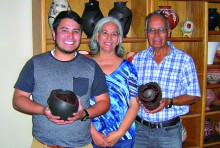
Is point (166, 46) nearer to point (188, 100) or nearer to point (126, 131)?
point (188, 100)

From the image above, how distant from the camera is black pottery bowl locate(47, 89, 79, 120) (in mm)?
1529

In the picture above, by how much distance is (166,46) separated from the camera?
2219 mm

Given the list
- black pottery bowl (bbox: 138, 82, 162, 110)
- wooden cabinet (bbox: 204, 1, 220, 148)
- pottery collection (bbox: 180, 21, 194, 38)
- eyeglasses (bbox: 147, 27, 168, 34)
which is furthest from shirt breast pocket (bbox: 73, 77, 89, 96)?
wooden cabinet (bbox: 204, 1, 220, 148)

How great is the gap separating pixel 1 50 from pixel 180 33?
74.4 inches

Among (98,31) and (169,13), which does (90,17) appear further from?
(169,13)

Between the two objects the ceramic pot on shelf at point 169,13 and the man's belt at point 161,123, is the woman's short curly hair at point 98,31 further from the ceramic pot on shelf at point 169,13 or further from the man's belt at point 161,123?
the ceramic pot on shelf at point 169,13

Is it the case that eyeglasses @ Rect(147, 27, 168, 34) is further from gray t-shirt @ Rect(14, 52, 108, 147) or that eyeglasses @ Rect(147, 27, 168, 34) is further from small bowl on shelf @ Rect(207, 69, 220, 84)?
small bowl on shelf @ Rect(207, 69, 220, 84)

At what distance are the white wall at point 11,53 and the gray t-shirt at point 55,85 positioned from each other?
31.1 inches

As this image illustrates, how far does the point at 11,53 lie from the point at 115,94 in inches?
40.7

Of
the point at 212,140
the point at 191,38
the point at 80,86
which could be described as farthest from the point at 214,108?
the point at 80,86

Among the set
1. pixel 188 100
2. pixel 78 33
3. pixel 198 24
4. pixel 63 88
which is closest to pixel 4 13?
pixel 78 33

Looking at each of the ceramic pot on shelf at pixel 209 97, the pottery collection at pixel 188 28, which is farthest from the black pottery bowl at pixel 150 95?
the ceramic pot on shelf at pixel 209 97

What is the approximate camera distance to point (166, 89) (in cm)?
213

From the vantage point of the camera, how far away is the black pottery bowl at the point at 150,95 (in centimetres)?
193
